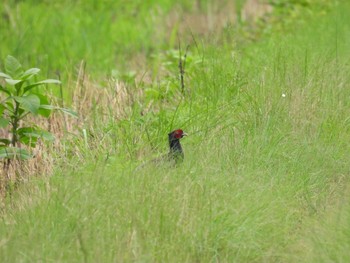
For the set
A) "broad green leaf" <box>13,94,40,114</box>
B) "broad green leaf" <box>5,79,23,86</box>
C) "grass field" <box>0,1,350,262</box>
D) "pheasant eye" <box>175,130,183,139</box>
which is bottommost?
"grass field" <box>0,1,350,262</box>

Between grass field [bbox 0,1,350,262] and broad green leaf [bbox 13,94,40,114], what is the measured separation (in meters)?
0.37

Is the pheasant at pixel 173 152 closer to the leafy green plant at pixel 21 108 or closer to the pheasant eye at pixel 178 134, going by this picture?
the pheasant eye at pixel 178 134

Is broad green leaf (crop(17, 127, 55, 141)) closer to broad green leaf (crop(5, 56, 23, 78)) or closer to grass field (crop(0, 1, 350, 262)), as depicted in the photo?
grass field (crop(0, 1, 350, 262))

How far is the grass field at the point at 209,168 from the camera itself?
437 cm

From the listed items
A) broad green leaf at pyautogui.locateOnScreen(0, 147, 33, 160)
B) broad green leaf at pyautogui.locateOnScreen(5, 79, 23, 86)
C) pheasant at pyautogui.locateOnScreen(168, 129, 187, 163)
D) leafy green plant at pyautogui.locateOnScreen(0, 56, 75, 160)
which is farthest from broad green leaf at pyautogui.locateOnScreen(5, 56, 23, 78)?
pheasant at pyautogui.locateOnScreen(168, 129, 187, 163)

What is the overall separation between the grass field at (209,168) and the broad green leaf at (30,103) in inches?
14.4

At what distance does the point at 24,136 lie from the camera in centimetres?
570

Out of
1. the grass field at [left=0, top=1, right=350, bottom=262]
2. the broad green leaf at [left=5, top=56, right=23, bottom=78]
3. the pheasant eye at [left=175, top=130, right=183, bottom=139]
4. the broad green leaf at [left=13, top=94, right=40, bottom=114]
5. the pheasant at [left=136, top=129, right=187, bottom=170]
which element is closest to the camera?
the grass field at [left=0, top=1, right=350, bottom=262]

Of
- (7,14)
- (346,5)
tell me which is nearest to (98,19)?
(7,14)

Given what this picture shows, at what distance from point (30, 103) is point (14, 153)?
1.12 ft

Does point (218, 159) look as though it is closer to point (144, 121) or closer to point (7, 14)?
point (144, 121)

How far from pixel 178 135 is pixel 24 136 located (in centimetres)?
107

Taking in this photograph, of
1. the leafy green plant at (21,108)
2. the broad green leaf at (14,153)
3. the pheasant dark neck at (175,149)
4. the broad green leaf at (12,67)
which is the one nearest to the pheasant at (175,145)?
the pheasant dark neck at (175,149)

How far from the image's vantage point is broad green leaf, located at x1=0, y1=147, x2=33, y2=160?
5.52 m
